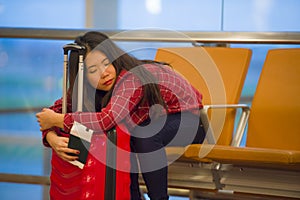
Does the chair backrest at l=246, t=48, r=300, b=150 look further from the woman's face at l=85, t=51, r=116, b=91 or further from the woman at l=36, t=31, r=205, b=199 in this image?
the woman's face at l=85, t=51, r=116, b=91

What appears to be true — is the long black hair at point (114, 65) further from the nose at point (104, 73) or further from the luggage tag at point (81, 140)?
the luggage tag at point (81, 140)

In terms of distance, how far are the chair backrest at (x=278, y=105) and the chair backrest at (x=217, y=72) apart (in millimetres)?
96

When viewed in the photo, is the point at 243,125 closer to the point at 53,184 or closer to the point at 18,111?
the point at 53,184

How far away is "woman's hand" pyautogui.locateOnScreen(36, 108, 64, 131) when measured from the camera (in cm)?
240

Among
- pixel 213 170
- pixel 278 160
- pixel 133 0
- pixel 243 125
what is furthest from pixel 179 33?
pixel 133 0

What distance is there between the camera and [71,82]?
8.21 ft

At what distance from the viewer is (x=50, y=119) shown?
2.44 meters

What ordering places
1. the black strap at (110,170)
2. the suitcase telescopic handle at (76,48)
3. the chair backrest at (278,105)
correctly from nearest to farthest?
1. the black strap at (110,170)
2. the suitcase telescopic handle at (76,48)
3. the chair backrest at (278,105)

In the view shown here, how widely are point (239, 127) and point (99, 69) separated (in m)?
0.75

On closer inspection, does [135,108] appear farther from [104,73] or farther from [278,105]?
[278,105]

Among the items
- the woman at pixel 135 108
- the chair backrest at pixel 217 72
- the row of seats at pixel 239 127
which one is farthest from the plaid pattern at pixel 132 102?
the chair backrest at pixel 217 72

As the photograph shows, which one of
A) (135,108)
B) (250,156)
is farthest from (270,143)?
(135,108)

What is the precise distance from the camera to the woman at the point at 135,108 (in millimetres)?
2375

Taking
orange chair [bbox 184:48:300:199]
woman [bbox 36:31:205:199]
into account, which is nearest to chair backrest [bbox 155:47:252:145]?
orange chair [bbox 184:48:300:199]
